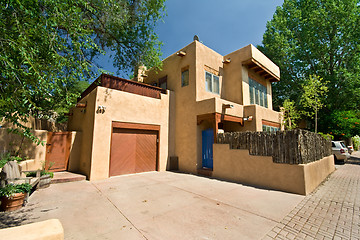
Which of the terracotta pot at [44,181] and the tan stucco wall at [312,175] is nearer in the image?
the tan stucco wall at [312,175]

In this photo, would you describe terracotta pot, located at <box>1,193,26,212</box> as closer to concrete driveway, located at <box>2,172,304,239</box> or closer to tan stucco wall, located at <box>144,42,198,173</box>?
concrete driveway, located at <box>2,172,304,239</box>

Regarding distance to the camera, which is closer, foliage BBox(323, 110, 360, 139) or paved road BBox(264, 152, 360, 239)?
paved road BBox(264, 152, 360, 239)

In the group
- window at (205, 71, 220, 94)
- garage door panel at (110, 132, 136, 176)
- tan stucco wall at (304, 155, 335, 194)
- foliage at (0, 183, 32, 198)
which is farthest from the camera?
window at (205, 71, 220, 94)

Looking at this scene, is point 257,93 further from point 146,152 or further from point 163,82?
point 146,152

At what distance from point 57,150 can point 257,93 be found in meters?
14.5

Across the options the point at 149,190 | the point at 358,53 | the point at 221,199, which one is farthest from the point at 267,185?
the point at 358,53

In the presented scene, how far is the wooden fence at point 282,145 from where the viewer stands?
637 cm

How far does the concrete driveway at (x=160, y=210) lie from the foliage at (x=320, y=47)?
54.6ft

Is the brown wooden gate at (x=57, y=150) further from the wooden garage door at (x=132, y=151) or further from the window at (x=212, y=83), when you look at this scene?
the window at (x=212, y=83)

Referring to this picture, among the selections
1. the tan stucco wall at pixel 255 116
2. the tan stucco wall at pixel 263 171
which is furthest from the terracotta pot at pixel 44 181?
the tan stucco wall at pixel 255 116

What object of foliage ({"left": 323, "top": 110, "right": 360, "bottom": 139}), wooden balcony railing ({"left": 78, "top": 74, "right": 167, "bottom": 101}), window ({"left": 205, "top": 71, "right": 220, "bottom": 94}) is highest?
window ({"left": 205, "top": 71, "right": 220, "bottom": 94})

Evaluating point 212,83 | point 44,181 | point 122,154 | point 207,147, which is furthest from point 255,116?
point 44,181

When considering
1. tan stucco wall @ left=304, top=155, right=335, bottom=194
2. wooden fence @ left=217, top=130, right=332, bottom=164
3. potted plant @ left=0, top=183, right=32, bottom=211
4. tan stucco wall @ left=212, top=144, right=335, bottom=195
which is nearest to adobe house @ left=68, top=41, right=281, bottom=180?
tan stucco wall @ left=212, top=144, right=335, bottom=195

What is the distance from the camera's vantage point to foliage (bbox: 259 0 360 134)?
1795 cm
